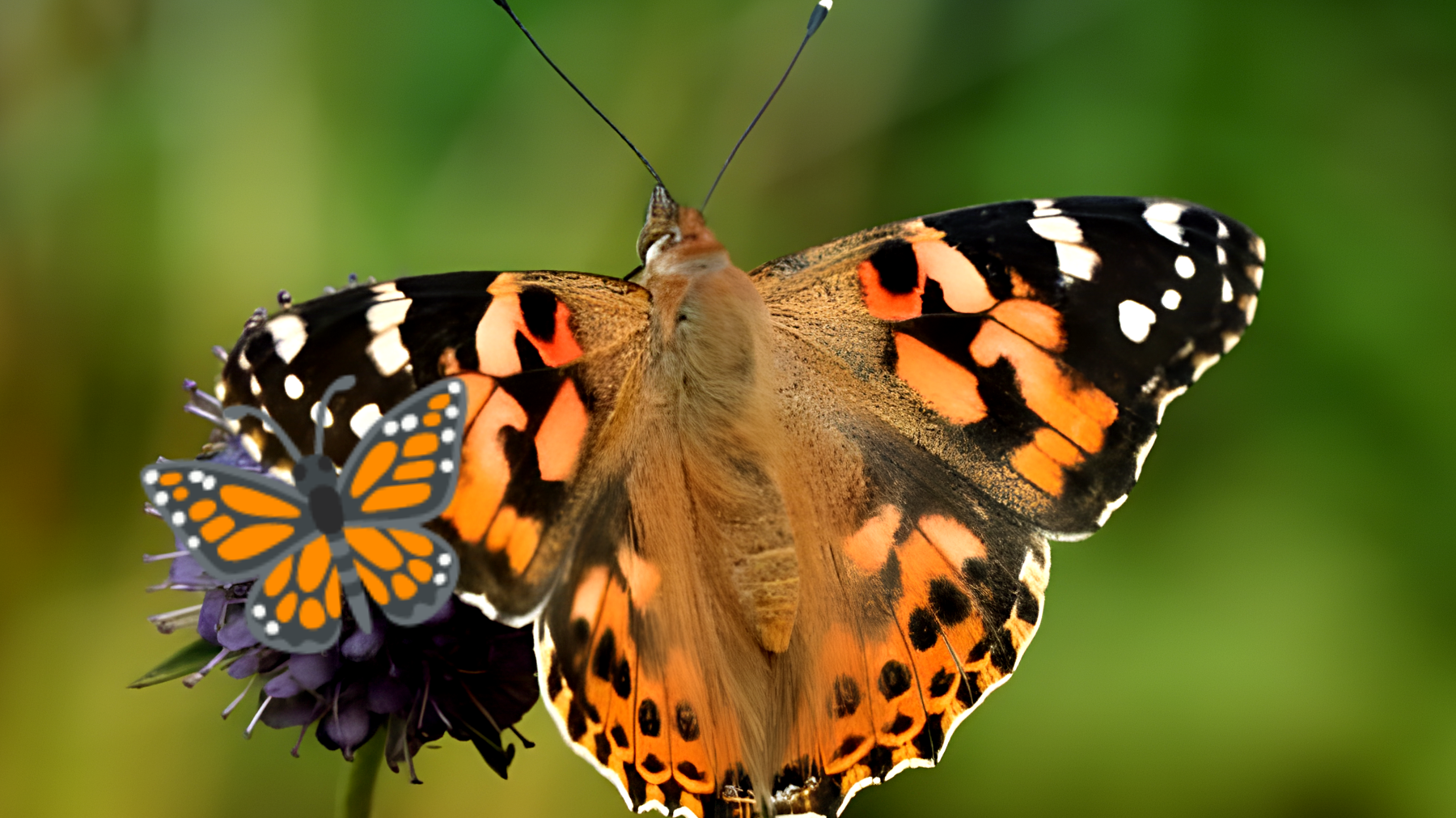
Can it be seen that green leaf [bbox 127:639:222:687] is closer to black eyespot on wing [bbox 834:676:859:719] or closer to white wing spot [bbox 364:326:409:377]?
white wing spot [bbox 364:326:409:377]

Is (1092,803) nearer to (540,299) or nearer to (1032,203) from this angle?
(1032,203)

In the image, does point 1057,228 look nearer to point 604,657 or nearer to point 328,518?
point 604,657

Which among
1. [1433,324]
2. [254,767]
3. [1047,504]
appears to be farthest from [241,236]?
[1433,324]

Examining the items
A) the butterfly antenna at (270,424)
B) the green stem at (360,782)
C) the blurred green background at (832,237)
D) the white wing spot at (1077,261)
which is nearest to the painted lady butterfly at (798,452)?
the white wing spot at (1077,261)

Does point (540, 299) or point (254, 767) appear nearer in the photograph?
point (540, 299)

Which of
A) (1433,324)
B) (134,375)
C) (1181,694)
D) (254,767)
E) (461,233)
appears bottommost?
(1181,694)

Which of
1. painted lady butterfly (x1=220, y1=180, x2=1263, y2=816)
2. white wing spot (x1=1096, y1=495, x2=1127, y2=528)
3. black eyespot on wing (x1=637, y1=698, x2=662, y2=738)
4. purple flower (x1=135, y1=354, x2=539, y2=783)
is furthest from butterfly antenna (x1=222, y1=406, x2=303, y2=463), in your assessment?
white wing spot (x1=1096, y1=495, x2=1127, y2=528)

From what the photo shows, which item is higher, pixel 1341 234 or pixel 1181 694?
pixel 1341 234
